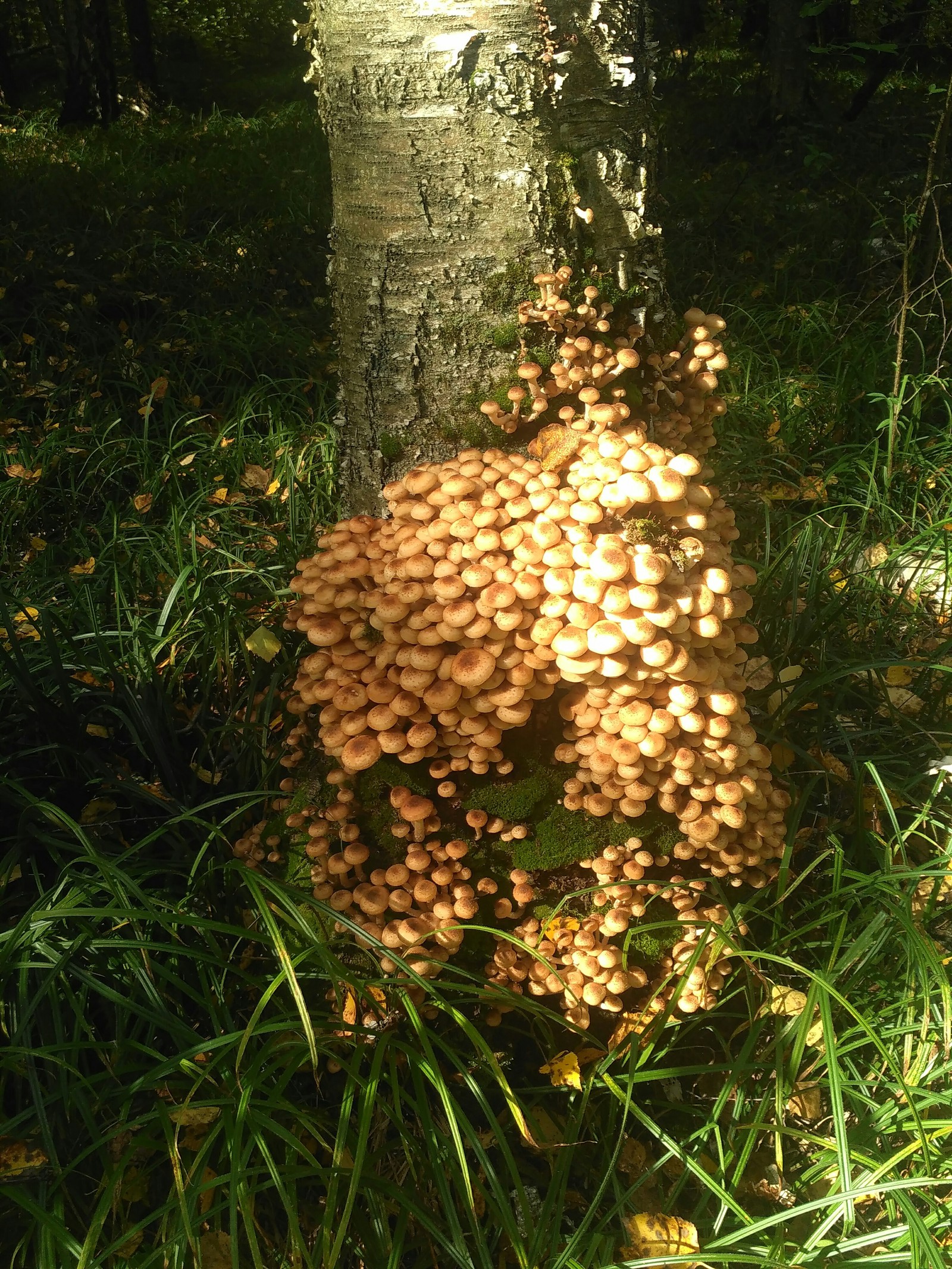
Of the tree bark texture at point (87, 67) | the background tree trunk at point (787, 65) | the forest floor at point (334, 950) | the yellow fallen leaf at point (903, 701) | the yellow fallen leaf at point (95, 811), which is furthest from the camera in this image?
the tree bark texture at point (87, 67)

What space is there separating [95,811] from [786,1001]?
1.76 metres

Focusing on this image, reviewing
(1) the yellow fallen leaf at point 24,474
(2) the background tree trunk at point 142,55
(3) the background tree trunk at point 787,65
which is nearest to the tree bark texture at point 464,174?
(1) the yellow fallen leaf at point 24,474

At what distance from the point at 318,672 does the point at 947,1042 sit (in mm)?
1394

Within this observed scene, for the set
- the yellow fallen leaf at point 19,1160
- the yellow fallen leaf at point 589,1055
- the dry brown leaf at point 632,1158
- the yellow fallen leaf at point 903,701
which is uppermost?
the yellow fallen leaf at point 903,701

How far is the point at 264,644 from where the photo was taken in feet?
8.36

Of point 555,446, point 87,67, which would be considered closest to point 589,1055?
point 555,446

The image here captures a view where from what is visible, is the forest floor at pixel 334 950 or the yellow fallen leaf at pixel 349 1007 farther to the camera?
the yellow fallen leaf at pixel 349 1007

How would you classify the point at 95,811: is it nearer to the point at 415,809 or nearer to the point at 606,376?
the point at 415,809

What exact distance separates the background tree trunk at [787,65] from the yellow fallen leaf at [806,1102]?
891 centimetres

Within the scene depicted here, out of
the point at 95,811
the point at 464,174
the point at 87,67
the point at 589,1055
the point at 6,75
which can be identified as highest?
the point at 6,75

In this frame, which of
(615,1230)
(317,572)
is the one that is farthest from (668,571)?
(615,1230)

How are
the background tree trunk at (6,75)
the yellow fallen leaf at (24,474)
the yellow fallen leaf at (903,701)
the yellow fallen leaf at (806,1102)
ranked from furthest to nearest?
the background tree trunk at (6,75) → the yellow fallen leaf at (24,474) → the yellow fallen leaf at (903,701) → the yellow fallen leaf at (806,1102)

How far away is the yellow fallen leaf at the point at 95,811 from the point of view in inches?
92.3

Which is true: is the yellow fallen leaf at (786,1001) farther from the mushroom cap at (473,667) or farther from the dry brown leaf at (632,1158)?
the mushroom cap at (473,667)
